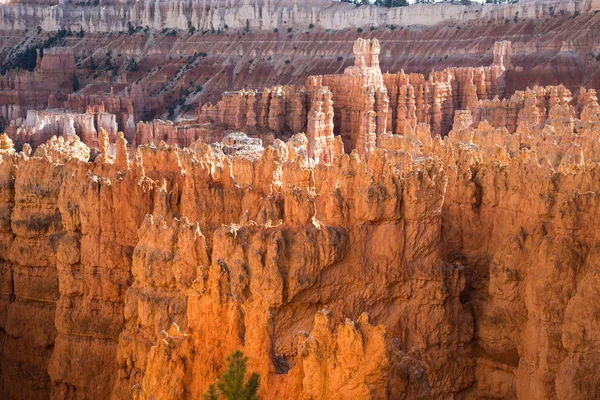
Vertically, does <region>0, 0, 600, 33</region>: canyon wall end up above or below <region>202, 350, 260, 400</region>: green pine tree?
above

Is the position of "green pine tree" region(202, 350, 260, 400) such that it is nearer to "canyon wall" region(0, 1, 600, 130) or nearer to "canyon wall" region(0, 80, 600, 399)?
"canyon wall" region(0, 80, 600, 399)

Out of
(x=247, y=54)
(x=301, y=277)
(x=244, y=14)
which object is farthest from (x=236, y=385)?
(x=244, y=14)

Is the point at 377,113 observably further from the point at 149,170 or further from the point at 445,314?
the point at 445,314

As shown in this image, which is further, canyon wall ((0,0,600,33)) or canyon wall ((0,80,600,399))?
canyon wall ((0,0,600,33))

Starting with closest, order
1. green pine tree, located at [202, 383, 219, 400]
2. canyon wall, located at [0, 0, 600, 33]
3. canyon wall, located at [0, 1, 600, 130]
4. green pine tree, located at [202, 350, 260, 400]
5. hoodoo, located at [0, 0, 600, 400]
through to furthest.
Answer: green pine tree, located at [202, 350, 260, 400]
green pine tree, located at [202, 383, 219, 400]
hoodoo, located at [0, 0, 600, 400]
canyon wall, located at [0, 1, 600, 130]
canyon wall, located at [0, 0, 600, 33]

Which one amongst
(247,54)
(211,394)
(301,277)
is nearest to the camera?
(211,394)

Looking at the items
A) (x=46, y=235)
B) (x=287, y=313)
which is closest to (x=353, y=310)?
(x=287, y=313)

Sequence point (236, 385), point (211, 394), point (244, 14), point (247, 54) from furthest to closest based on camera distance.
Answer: point (244, 14) < point (247, 54) < point (211, 394) < point (236, 385)

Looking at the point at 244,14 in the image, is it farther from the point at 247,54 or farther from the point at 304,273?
the point at 304,273

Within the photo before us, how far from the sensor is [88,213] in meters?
16.3

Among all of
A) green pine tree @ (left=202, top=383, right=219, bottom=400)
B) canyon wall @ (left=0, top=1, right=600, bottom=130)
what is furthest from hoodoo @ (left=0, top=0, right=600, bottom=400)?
canyon wall @ (left=0, top=1, right=600, bottom=130)

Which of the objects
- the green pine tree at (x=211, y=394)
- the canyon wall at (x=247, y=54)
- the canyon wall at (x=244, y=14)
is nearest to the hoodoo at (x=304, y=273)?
the green pine tree at (x=211, y=394)

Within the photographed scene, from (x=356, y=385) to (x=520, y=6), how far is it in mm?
65032

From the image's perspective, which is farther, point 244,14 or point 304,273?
point 244,14
